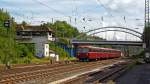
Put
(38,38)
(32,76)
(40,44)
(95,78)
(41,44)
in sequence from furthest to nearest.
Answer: (38,38) → (40,44) → (41,44) → (32,76) → (95,78)

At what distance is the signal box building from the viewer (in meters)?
96.6

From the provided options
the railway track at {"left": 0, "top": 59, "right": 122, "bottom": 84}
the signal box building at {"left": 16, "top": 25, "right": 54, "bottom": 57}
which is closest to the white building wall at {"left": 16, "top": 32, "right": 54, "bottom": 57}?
the signal box building at {"left": 16, "top": 25, "right": 54, "bottom": 57}

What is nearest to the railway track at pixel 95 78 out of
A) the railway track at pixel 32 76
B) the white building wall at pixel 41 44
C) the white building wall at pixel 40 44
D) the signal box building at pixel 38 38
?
the railway track at pixel 32 76

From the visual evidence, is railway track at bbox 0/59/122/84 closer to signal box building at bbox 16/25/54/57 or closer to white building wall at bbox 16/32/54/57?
white building wall at bbox 16/32/54/57

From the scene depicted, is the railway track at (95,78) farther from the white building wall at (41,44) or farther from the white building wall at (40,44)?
the white building wall at (41,44)

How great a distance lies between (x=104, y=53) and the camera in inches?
3674

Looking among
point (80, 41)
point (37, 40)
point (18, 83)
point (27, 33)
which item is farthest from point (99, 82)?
point (80, 41)

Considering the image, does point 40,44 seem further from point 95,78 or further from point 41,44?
point 95,78

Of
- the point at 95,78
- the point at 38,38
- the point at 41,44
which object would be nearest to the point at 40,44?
the point at 41,44

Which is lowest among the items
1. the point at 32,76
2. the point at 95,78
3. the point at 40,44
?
the point at 95,78

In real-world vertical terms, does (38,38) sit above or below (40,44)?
above

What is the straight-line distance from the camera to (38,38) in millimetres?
103562

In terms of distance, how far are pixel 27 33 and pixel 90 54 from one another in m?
36.0

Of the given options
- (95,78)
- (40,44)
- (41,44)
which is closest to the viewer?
(95,78)
